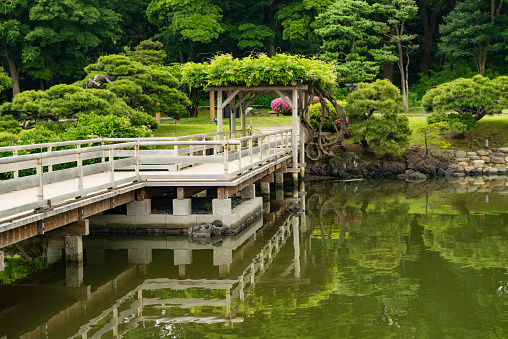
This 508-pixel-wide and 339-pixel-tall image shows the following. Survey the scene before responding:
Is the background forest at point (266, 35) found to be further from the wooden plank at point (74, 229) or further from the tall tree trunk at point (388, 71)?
the wooden plank at point (74, 229)

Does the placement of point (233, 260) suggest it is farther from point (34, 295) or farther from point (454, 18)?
point (454, 18)

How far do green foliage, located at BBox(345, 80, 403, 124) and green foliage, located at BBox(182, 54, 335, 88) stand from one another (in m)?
7.40

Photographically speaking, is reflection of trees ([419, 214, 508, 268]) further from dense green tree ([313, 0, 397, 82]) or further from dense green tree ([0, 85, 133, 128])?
dense green tree ([313, 0, 397, 82])

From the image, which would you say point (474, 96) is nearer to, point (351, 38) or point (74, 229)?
point (351, 38)

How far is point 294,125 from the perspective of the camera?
2159 centimetres

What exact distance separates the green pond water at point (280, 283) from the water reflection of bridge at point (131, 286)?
0.8 inches

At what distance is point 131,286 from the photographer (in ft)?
34.0

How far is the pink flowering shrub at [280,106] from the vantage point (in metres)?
35.6

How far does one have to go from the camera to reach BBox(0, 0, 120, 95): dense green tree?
3850cm

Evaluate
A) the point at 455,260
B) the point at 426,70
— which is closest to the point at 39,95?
the point at 455,260

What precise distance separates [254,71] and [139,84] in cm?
998

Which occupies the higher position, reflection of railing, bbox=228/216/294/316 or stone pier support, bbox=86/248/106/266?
stone pier support, bbox=86/248/106/266

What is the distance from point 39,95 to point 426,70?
30824 millimetres

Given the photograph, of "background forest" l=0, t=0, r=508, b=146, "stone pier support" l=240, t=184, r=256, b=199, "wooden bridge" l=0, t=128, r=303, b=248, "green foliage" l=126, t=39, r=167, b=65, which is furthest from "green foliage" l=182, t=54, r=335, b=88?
"green foliage" l=126, t=39, r=167, b=65
